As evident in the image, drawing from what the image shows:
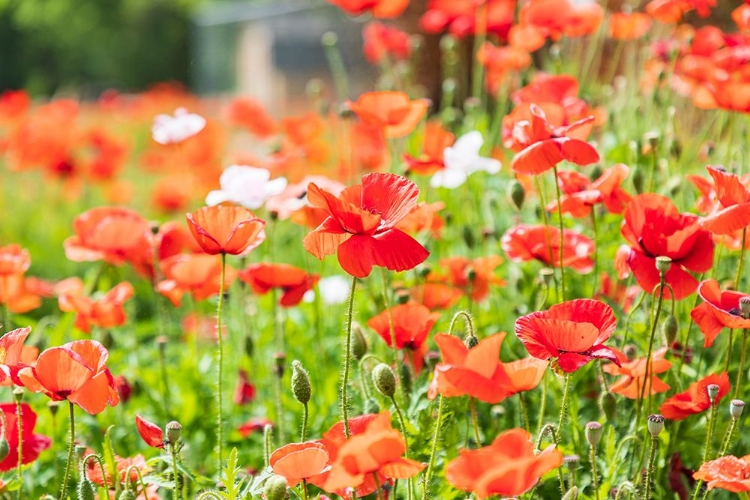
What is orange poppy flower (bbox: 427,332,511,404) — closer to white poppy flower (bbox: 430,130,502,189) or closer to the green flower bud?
the green flower bud

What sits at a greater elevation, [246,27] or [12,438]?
[12,438]

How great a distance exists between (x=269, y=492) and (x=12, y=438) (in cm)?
54

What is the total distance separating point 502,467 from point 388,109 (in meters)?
1.22

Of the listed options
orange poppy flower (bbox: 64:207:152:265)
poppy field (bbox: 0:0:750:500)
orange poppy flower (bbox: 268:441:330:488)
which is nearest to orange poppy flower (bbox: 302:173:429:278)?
poppy field (bbox: 0:0:750:500)

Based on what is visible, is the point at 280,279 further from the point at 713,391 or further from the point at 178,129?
the point at 713,391

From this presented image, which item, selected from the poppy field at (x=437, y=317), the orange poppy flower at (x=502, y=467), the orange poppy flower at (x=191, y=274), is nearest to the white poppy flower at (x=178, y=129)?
the poppy field at (x=437, y=317)

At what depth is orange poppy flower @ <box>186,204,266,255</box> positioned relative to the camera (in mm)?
1531

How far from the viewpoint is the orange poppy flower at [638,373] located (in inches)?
63.4

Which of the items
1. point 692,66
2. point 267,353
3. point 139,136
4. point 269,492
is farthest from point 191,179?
point 139,136

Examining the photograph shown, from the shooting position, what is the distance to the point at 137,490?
162 cm

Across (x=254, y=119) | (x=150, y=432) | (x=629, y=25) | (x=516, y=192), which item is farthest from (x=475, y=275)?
(x=254, y=119)

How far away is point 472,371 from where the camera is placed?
1.20 meters

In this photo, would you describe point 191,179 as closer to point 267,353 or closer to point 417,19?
point 267,353

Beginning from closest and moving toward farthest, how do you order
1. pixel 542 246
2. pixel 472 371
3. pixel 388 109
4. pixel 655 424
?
pixel 472 371 → pixel 655 424 → pixel 542 246 → pixel 388 109
